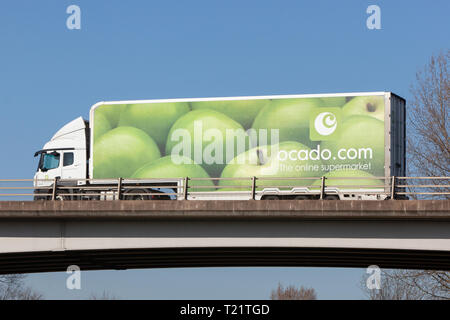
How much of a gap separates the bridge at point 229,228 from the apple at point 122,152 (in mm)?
4428

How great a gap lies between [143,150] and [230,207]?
24.6ft

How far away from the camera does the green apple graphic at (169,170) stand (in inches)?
1206

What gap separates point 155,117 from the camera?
31.4 meters

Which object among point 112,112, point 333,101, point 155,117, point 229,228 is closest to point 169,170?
point 155,117

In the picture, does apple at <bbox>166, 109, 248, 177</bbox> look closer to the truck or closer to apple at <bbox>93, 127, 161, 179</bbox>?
the truck

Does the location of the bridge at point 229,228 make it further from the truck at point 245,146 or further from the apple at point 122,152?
the apple at point 122,152

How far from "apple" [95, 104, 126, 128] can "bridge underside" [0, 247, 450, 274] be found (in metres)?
5.36

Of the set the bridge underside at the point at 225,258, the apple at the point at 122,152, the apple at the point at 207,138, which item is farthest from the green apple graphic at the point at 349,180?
the apple at the point at 122,152

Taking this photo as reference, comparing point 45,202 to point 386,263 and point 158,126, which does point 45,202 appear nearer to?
point 158,126

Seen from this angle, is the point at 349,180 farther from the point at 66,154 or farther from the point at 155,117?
the point at 66,154

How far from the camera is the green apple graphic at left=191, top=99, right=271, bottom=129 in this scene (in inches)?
1186

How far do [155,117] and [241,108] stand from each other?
343cm

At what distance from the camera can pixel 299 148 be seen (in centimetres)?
2964

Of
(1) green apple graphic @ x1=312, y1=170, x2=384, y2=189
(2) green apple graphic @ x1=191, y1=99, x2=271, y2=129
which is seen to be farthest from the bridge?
(2) green apple graphic @ x1=191, y1=99, x2=271, y2=129
